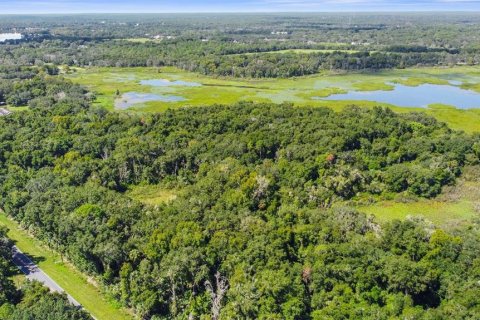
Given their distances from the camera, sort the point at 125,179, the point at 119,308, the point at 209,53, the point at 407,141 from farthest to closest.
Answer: the point at 209,53, the point at 407,141, the point at 125,179, the point at 119,308

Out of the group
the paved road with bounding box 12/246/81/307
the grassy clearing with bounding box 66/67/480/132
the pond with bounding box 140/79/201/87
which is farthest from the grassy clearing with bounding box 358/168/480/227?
the pond with bounding box 140/79/201/87

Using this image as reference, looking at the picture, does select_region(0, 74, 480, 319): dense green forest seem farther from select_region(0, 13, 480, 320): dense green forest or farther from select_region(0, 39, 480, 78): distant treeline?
select_region(0, 39, 480, 78): distant treeline

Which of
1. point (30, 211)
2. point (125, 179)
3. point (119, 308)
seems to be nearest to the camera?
point (119, 308)

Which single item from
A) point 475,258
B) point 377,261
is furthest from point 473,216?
point 377,261

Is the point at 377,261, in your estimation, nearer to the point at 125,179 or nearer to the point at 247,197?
the point at 247,197

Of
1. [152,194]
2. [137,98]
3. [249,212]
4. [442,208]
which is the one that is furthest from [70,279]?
[137,98]

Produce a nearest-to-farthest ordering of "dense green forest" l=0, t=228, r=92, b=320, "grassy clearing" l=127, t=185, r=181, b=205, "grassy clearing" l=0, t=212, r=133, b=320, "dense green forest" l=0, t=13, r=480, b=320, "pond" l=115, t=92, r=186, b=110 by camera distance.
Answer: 1. "dense green forest" l=0, t=228, r=92, b=320
2. "dense green forest" l=0, t=13, r=480, b=320
3. "grassy clearing" l=0, t=212, r=133, b=320
4. "grassy clearing" l=127, t=185, r=181, b=205
5. "pond" l=115, t=92, r=186, b=110
